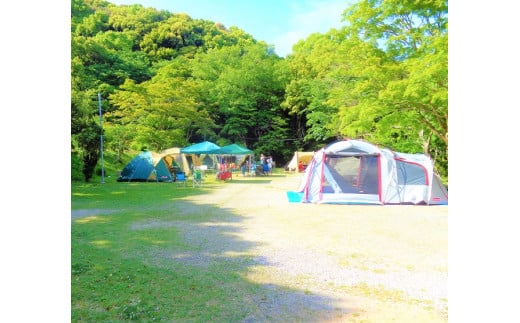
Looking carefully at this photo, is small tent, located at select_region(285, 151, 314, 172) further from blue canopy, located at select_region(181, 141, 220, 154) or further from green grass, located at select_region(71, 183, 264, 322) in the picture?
green grass, located at select_region(71, 183, 264, 322)

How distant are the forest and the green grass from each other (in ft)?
22.3

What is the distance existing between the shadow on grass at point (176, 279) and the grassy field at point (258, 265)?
1 centimetres

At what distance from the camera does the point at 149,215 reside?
6.56 metres

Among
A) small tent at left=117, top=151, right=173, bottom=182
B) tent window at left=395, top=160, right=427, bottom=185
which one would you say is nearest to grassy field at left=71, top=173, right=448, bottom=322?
tent window at left=395, top=160, right=427, bottom=185

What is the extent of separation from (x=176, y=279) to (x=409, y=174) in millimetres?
6253

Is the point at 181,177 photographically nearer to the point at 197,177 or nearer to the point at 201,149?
the point at 197,177

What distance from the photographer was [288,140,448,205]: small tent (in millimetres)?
7840

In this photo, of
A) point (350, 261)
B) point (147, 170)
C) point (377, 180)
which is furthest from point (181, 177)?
point (350, 261)

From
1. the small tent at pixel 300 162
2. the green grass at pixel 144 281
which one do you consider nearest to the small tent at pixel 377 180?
the green grass at pixel 144 281

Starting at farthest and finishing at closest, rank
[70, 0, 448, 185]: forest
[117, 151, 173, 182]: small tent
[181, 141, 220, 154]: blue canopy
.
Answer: [181, 141, 220, 154]: blue canopy, [117, 151, 173, 182]: small tent, [70, 0, 448, 185]: forest
